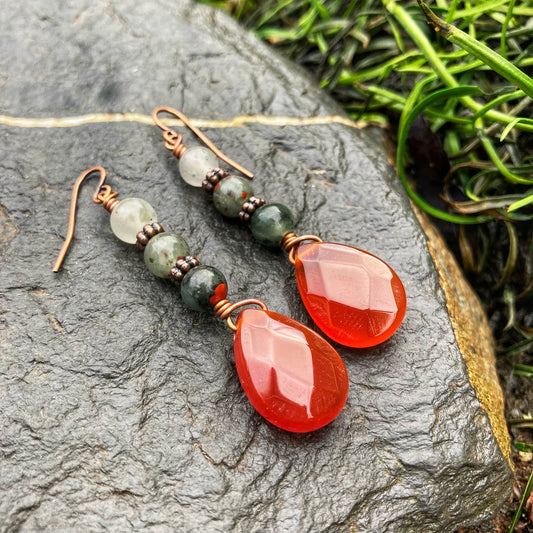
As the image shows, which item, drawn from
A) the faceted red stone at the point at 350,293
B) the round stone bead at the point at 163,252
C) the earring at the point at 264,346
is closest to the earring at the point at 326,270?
the faceted red stone at the point at 350,293

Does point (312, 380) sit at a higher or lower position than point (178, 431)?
higher

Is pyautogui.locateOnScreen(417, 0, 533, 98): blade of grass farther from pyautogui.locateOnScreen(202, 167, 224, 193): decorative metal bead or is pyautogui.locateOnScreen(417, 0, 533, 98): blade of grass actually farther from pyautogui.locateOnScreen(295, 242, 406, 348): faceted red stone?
pyautogui.locateOnScreen(202, 167, 224, 193): decorative metal bead

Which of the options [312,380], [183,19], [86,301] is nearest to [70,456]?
[86,301]

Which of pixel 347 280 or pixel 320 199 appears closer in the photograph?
pixel 347 280

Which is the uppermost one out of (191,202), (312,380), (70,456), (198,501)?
(312,380)

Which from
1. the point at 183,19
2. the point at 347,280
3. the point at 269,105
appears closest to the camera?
the point at 347,280

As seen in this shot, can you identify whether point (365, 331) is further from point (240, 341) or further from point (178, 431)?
point (178, 431)

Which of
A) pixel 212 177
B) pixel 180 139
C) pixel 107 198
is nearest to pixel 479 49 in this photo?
pixel 212 177

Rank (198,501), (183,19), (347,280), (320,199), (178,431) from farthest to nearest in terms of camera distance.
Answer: (183,19)
(320,199)
(347,280)
(178,431)
(198,501)
